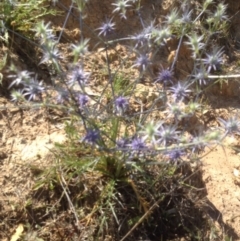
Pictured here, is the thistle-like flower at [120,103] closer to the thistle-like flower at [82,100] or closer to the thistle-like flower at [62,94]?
the thistle-like flower at [82,100]

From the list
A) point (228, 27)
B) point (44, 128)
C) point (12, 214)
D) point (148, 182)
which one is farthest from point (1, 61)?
point (228, 27)

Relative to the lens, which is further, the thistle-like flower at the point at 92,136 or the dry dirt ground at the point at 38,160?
the dry dirt ground at the point at 38,160

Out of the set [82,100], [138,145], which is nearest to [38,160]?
[82,100]

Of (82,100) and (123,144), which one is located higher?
(82,100)

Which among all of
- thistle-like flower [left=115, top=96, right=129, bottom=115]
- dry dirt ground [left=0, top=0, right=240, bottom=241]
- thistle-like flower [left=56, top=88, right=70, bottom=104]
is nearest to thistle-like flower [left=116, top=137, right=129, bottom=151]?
thistle-like flower [left=115, top=96, right=129, bottom=115]

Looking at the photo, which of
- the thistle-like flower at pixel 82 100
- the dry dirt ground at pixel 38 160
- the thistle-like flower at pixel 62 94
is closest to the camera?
the thistle-like flower at pixel 62 94

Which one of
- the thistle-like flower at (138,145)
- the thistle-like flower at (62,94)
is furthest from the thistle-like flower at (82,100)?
the thistle-like flower at (138,145)

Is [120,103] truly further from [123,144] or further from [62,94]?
[62,94]

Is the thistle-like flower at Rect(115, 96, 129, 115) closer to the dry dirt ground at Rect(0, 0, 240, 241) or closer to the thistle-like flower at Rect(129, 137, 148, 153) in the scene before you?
the thistle-like flower at Rect(129, 137, 148, 153)
